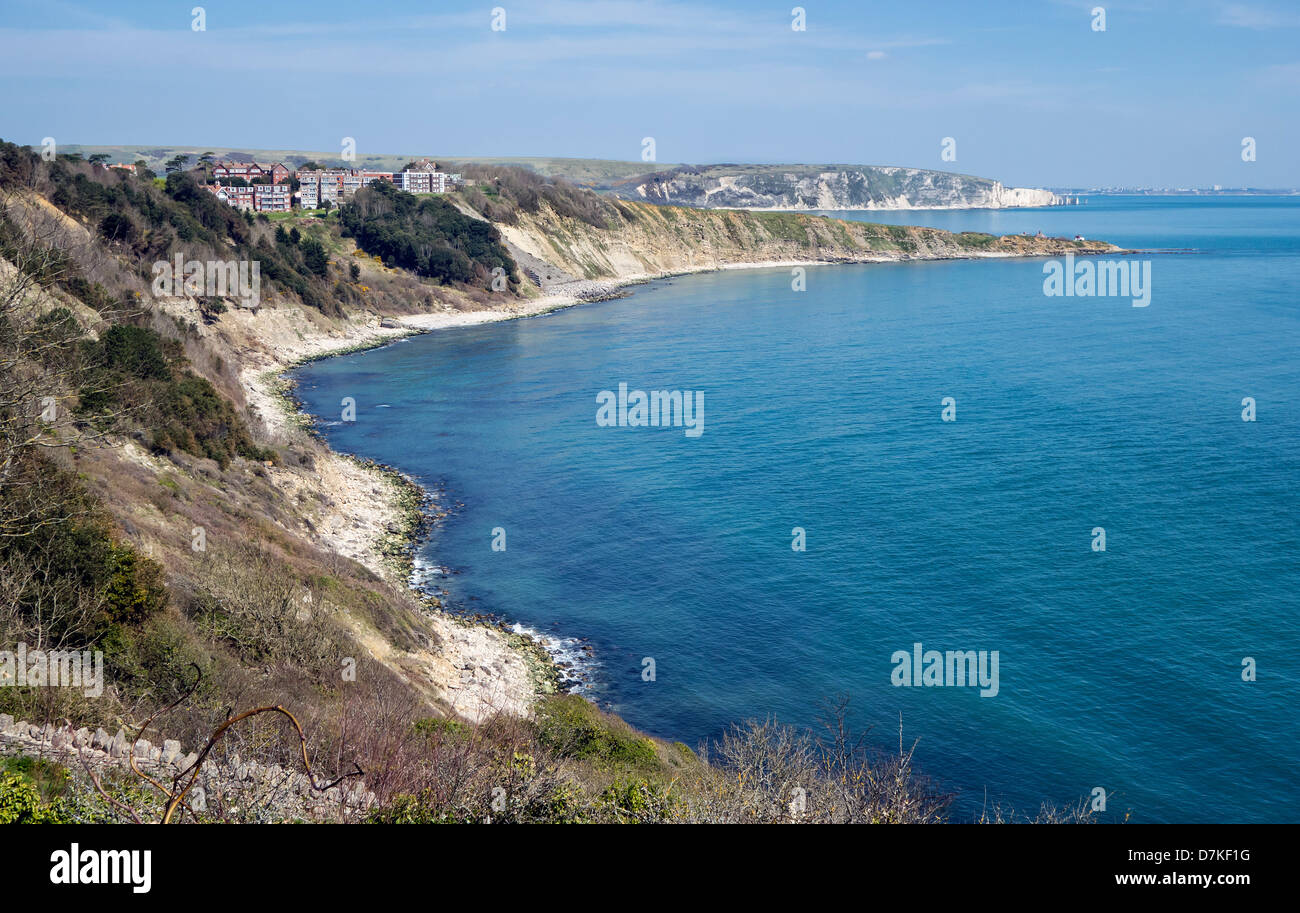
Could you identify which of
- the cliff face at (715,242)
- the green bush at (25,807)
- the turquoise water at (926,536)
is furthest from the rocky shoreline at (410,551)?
the cliff face at (715,242)

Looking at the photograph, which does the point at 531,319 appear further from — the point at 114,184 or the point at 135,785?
the point at 135,785

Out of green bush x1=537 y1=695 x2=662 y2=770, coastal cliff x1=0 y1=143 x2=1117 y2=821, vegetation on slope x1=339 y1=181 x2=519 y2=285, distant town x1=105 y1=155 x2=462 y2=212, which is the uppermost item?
distant town x1=105 y1=155 x2=462 y2=212

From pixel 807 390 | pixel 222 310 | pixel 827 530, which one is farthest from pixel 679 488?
pixel 222 310

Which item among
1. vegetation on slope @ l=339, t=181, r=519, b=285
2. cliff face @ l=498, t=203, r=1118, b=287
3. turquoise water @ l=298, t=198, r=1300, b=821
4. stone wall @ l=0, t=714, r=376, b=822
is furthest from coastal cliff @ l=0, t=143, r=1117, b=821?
cliff face @ l=498, t=203, r=1118, b=287

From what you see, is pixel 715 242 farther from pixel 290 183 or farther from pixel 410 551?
pixel 410 551

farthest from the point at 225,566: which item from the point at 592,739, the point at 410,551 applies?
the point at 410,551

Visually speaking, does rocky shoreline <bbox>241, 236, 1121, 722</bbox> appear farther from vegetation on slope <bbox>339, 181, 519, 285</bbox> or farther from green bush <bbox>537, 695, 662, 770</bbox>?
vegetation on slope <bbox>339, 181, 519, 285</bbox>

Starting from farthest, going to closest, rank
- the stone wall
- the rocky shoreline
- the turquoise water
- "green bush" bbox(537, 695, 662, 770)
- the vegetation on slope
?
the vegetation on slope, the rocky shoreline, the turquoise water, "green bush" bbox(537, 695, 662, 770), the stone wall
